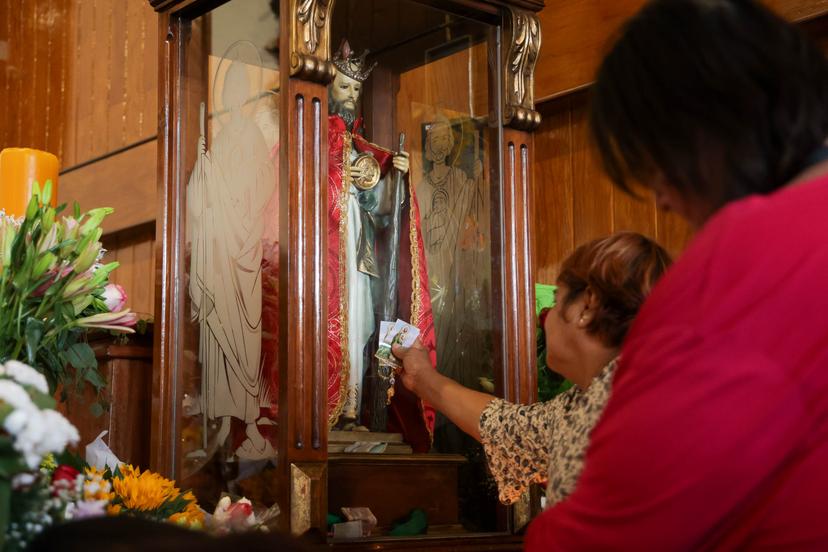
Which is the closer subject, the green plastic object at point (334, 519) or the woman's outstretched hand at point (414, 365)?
the green plastic object at point (334, 519)

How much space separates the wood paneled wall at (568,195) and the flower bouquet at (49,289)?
5.27 ft

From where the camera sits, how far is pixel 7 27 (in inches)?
165

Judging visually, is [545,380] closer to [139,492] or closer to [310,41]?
[310,41]

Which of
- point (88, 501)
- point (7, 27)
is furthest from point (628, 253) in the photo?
point (7, 27)

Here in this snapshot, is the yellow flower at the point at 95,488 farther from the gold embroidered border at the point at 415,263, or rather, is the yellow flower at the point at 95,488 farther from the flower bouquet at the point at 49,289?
the gold embroidered border at the point at 415,263

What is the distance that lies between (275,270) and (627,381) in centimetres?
104

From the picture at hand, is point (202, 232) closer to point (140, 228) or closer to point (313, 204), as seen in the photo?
point (313, 204)

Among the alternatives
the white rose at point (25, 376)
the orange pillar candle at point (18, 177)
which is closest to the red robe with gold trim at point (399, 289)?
the orange pillar candle at point (18, 177)

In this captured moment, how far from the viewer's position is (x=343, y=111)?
79.0 inches

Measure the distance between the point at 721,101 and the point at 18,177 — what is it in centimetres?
106

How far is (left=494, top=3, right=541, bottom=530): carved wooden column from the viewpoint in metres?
2.02

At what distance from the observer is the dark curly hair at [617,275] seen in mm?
1459

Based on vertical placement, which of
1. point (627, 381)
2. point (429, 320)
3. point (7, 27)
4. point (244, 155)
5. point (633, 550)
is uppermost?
point (7, 27)

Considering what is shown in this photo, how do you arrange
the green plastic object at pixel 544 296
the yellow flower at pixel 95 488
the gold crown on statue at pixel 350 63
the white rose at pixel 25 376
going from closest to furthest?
the white rose at pixel 25 376
the yellow flower at pixel 95 488
the gold crown on statue at pixel 350 63
the green plastic object at pixel 544 296
